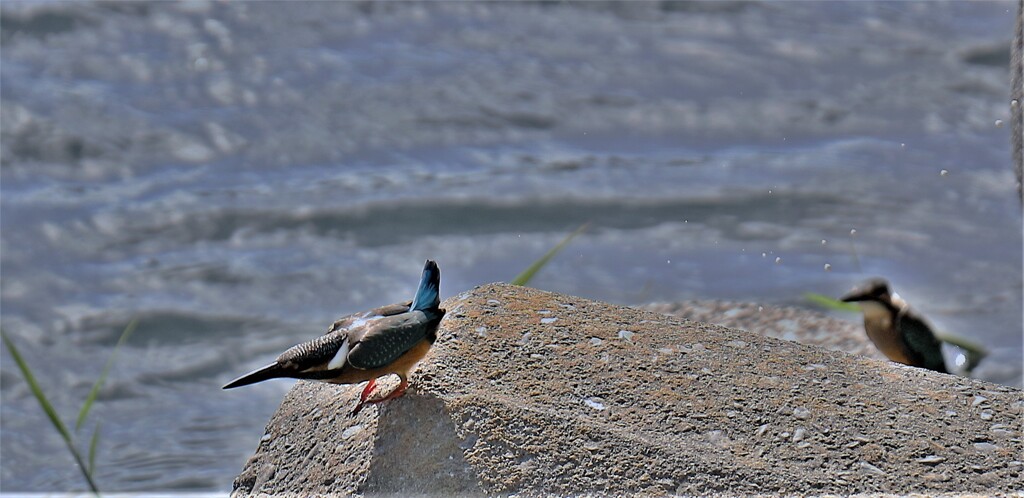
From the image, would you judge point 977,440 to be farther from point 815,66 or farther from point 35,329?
point 815,66

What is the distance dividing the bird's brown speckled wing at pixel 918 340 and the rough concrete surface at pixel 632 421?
37.7 inches

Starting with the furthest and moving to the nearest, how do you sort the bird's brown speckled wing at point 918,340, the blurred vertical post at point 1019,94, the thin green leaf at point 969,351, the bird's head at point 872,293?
1. the thin green leaf at point 969,351
2. the blurred vertical post at point 1019,94
3. the bird's head at point 872,293
4. the bird's brown speckled wing at point 918,340

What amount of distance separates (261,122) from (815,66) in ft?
11.6

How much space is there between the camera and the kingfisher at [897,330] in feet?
14.7

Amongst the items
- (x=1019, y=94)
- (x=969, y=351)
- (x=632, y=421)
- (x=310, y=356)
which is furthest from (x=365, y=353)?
(x=1019, y=94)

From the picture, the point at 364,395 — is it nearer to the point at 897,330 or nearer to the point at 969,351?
the point at 897,330

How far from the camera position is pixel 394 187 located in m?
6.99

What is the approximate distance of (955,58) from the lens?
26.6ft

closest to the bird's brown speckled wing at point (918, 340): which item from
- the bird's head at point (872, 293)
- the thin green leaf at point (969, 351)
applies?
the bird's head at point (872, 293)

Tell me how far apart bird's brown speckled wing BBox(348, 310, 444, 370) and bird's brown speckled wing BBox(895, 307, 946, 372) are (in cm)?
213

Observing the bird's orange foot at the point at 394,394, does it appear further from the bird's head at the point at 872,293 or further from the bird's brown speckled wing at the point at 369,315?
the bird's head at the point at 872,293

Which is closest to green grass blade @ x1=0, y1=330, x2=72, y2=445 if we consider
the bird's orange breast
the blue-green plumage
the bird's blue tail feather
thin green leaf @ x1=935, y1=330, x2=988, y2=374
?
the blue-green plumage

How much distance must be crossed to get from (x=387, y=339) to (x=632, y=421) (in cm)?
65

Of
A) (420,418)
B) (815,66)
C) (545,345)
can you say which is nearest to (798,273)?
(815,66)
